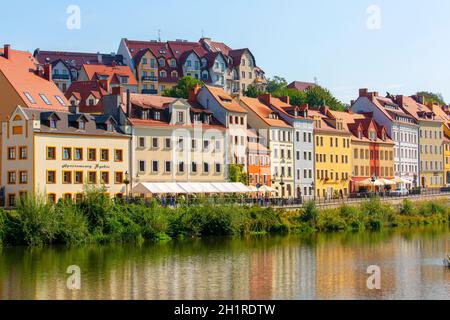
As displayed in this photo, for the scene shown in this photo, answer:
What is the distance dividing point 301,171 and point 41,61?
5386cm

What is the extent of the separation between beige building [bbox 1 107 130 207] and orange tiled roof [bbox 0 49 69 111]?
17.8 feet

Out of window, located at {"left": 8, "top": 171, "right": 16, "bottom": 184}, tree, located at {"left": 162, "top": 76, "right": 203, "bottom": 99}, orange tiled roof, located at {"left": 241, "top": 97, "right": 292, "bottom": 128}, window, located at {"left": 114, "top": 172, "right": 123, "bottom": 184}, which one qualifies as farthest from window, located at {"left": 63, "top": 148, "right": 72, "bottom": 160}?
tree, located at {"left": 162, "top": 76, "right": 203, "bottom": 99}

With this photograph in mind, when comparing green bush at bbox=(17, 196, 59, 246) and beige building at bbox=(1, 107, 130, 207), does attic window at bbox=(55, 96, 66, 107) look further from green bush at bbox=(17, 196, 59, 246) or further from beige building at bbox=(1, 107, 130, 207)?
green bush at bbox=(17, 196, 59, 246)

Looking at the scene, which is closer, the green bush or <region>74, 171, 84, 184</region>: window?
the green bush

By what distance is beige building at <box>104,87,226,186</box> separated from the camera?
85562 mm

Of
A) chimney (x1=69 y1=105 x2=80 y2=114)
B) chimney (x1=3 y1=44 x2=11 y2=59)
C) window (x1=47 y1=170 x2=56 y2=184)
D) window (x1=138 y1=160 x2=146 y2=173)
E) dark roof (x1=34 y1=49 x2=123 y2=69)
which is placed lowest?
window (x1=47 y1=170 x2=56 y2=184)

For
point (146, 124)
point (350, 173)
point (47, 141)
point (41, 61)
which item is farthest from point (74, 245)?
point (41, 61)

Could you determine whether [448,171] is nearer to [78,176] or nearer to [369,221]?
[369,221]

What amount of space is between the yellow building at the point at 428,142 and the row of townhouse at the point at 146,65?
1033 inches

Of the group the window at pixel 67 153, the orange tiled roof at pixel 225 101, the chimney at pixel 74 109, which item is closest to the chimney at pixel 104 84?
the orange tiled roof at pixel 225 101

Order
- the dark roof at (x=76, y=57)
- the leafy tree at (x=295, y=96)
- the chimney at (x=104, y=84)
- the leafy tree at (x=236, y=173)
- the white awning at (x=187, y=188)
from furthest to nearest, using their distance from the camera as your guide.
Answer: the dark roof at (x=76, y=57) < the leafy tree at (x=295, y=96) < the chimney at (x=104, y=84) < the leafy tree at (x=236, y=173) < the white awning at (x=187, y=188)

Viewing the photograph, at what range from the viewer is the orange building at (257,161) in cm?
9850

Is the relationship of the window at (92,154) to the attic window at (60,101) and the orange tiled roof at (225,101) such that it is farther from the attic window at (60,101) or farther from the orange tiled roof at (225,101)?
the orange tiled roof at (225,101)

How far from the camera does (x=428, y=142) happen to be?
457 ft
